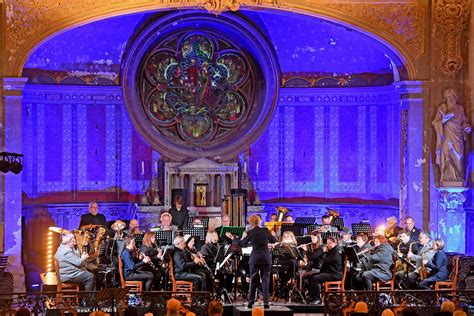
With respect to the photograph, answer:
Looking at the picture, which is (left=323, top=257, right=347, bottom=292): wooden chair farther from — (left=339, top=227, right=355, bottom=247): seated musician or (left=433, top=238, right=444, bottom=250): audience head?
(left=433, top=238, right=444, bottom=250): audience head

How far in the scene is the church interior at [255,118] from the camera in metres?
21.3

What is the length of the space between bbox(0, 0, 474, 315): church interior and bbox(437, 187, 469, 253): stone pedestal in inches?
1.0

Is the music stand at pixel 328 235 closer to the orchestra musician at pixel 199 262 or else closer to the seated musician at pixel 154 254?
the orchestra musician at pixel 199 262

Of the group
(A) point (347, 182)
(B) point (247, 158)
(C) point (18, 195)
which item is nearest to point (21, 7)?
(C) point (18, 195)

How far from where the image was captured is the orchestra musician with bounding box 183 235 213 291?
18.5 meters

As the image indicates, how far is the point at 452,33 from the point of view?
2127cm

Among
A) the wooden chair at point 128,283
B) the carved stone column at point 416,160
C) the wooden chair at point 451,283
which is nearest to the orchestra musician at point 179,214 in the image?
the wooden chair at point 128,283

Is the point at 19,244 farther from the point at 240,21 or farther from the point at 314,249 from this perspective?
the point at 240,21

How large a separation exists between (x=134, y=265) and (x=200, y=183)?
6051 mm

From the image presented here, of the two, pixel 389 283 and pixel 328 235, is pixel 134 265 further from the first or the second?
pixel 389 283

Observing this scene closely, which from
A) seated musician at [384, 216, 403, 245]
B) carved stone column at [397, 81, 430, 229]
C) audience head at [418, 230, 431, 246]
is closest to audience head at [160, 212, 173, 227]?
seated musician at [384, 216, 403, 245]

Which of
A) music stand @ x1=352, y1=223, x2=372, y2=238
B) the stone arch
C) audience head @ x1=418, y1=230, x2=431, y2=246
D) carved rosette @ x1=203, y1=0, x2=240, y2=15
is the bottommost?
audience head @ x1=418, y1=230, x2=431, y2=246

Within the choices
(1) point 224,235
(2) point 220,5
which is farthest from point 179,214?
(2) point 220,5

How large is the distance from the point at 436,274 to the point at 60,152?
888 centimetres
